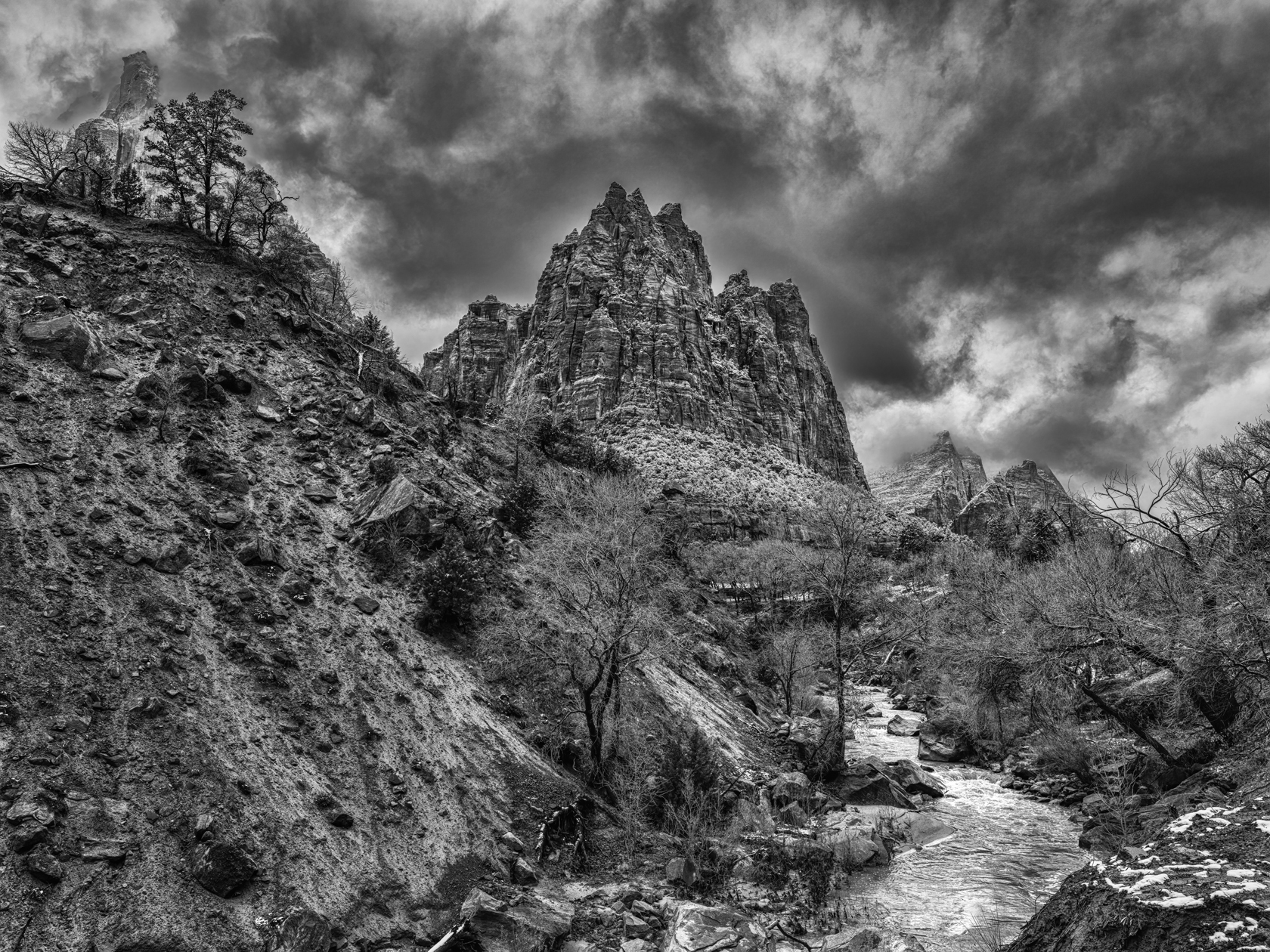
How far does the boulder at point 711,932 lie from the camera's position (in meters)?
9.76

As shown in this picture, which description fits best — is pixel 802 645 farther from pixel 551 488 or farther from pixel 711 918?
pixel 711 918

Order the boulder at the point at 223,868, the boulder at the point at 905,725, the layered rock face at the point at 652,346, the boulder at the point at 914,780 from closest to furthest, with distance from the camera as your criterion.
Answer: the boulder at the point at 223,868
the boulder at the point at 914,780
the boulder at the point at 905,725
the layered rock face at the point at 652,346

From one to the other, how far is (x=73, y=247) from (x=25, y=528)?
1438cm

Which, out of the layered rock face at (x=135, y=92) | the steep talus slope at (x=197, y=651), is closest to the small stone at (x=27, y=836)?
the steep talus slope at (x=197, y=651)

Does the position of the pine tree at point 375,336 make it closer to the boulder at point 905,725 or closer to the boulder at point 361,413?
the boulder at point 361,413

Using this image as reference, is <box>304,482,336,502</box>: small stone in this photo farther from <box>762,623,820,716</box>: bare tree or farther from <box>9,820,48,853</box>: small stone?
<box>762,623,820,716</box>: bare tree

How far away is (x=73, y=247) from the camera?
21.2 meters

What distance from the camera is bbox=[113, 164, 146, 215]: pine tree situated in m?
26.6

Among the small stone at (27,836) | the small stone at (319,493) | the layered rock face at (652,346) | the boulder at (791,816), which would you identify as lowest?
the small stone at (27,836)

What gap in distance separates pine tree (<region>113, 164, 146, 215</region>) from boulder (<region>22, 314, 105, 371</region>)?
12.5 metres

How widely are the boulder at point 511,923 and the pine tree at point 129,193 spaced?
97.3 ft

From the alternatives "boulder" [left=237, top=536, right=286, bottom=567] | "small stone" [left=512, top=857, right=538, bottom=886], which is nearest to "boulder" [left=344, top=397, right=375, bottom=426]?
"boulder" [left=237, top=536, right=286, bottom=567]

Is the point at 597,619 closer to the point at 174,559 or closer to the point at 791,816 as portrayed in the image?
the point at 791,816

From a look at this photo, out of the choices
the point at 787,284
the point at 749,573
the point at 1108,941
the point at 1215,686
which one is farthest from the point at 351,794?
the point at 787,284
